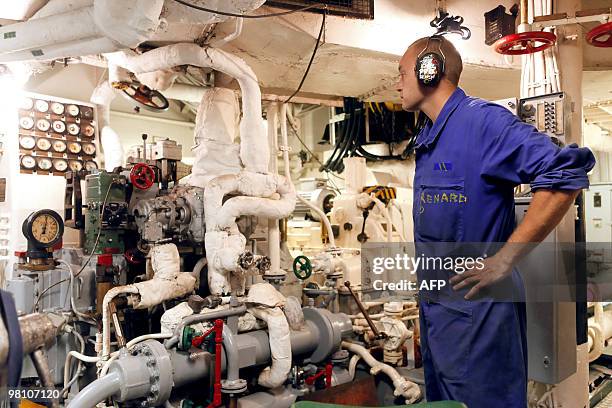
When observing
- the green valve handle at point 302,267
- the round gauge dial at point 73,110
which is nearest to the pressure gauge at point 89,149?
the round gauge dial at point 73,110

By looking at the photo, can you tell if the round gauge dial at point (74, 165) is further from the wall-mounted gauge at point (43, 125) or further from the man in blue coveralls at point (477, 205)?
the man in blue coveralls at point (477, 205)

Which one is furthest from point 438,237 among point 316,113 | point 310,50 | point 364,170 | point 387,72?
point 316,113

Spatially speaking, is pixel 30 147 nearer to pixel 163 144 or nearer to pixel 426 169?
pixel 163 144

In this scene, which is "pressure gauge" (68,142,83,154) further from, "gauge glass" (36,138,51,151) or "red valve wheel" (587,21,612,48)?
"red valve wheel" (587,21,612,48)

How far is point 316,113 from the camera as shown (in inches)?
275

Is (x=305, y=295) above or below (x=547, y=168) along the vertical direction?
below

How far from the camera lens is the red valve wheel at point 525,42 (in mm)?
2158

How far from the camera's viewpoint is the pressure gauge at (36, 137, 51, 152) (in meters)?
3.90

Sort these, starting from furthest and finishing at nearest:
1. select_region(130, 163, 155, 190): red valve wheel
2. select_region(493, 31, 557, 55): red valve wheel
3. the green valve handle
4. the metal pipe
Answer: the green valve handle
select_region(130, 163, 155, 190): red valve wheel
select_region(493, 31, 557, 55): red valve wheel
the metal pipe

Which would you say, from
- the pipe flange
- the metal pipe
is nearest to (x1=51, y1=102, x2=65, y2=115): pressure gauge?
the metal pipe

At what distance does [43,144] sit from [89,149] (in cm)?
37

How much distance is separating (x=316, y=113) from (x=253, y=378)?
4879 mm

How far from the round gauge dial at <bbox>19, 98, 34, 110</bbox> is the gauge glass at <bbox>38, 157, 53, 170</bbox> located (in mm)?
409

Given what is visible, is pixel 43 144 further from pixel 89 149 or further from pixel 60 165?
pixel 89 149
